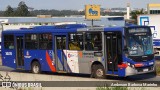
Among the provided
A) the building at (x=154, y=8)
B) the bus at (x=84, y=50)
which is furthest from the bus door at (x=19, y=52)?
the building at (x=154, y=8)

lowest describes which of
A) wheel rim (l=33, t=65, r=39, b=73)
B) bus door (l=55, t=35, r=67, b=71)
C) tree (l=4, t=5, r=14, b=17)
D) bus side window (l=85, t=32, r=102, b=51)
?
tree (l=4, t=5, r=14, b=17)

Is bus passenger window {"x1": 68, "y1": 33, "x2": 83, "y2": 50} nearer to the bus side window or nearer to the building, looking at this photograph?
the bus side window

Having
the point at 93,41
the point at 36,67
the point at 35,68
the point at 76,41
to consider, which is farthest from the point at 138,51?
the point at 35,68

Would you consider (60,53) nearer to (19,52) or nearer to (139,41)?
(19,52)

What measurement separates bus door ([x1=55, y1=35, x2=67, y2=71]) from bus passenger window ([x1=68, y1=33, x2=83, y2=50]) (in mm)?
526

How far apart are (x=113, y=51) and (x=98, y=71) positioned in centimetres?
149

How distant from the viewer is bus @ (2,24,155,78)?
1991 centimetres

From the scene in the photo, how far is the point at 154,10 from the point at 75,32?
89145 millimetres

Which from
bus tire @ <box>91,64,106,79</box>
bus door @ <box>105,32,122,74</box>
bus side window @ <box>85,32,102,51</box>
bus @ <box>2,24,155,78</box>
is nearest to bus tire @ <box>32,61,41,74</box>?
bus @ <box>2,24,155,78</box>

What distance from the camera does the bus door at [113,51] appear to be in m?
19.9

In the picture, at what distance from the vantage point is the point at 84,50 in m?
21.9

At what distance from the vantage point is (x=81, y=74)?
24094mm

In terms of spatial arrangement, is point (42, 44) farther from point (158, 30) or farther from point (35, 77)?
point (158, 30)

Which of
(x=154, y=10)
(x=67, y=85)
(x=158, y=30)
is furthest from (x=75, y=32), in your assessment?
(x=154, y=10)
